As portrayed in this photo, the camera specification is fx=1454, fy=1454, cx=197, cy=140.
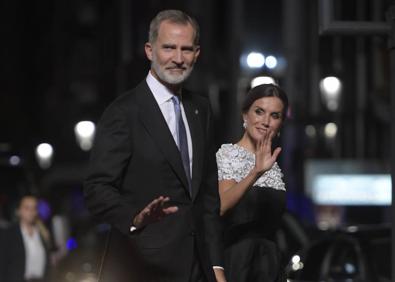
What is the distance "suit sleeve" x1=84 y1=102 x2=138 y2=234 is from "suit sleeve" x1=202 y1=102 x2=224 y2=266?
42cm

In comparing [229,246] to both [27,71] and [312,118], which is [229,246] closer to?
[312,118]

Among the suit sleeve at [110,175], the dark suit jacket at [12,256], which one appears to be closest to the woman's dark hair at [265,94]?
the suit sleeve at [110,175]

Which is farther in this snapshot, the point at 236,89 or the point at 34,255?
the point at 236,89

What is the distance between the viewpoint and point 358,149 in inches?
2554

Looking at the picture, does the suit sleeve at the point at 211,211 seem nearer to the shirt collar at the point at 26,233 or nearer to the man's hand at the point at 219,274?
the man's hand at the point at 219,274

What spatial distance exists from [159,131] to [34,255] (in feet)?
31.7

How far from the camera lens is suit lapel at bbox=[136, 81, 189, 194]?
582 centimetres

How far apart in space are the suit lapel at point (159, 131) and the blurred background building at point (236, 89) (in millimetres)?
17825

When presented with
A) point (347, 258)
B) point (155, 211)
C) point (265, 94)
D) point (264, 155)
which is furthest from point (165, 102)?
point (347, 258)

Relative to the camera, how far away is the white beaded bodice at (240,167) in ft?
23.5

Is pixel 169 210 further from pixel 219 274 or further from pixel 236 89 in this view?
pixel 236 89

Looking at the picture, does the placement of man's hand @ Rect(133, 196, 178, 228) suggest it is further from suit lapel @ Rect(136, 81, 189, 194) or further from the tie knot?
the tie knot

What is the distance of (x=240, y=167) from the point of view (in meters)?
7.18

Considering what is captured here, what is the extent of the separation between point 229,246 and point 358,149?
5816 centimetres
